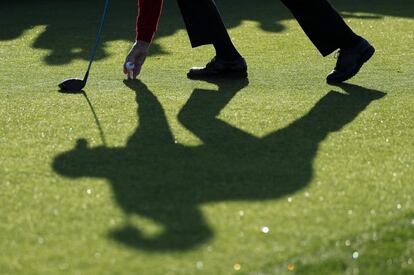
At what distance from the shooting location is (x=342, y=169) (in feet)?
13.4

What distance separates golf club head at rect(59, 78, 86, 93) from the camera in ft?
18.6

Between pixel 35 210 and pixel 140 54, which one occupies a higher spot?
pixel 35 210

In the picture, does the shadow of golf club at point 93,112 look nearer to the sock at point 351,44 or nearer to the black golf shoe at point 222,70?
the black golf shoe at point 222,70

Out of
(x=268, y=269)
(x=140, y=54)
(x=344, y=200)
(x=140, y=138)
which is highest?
(x=268, y=269)

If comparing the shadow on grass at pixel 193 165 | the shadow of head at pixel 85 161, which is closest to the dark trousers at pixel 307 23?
the shadow on grass at pixel 193 165

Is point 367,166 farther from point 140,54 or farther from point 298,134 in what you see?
point 140,54

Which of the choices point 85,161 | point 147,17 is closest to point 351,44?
point 147,17

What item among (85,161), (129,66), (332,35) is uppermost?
(85,161)

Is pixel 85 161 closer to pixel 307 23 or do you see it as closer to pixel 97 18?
pixel 307 23

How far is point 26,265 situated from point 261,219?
0.80 metres

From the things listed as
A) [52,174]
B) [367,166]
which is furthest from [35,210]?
[367,166]

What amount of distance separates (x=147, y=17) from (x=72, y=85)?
2.14ft

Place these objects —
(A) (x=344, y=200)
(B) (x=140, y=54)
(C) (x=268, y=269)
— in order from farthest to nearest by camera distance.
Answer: (B) (x=140, y=54) < (A) (x=344, y=200) < (C) (x=268, y=269)

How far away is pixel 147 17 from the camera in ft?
19.9
